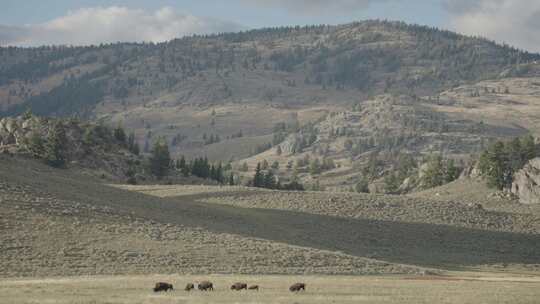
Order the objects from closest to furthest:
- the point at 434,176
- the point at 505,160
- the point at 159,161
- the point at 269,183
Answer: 1. the point at 505,160
2. the point at 159,161
3. the point at 269,183
4. the point at 434,176

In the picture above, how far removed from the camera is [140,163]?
170 metres

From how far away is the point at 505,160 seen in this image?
487 feet

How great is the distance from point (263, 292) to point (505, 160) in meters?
116

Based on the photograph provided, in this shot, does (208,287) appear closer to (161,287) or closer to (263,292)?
(161,287)

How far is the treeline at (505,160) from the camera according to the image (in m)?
145

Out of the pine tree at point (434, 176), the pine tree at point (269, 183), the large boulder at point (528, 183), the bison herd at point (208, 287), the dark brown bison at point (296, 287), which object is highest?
the dark brown bison at point (296, 287)

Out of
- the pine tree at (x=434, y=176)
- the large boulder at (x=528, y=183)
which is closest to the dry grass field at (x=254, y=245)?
the large boulder at (x=528, y=183)

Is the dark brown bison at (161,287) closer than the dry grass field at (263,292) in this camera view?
No

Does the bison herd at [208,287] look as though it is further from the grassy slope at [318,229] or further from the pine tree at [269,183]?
the pine tree at [269,183]

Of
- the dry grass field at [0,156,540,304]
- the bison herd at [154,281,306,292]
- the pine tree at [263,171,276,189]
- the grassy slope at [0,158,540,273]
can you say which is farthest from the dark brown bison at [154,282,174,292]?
the pine tree at [263,171,276,189]

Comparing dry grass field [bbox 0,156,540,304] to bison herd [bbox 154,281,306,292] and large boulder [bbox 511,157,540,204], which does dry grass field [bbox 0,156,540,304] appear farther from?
large boulder [bbox 511,157,540,204]

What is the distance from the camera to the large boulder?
132 meters

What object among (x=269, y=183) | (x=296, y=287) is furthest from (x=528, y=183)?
(x=296, y=287)

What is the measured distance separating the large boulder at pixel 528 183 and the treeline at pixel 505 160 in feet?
20.2
